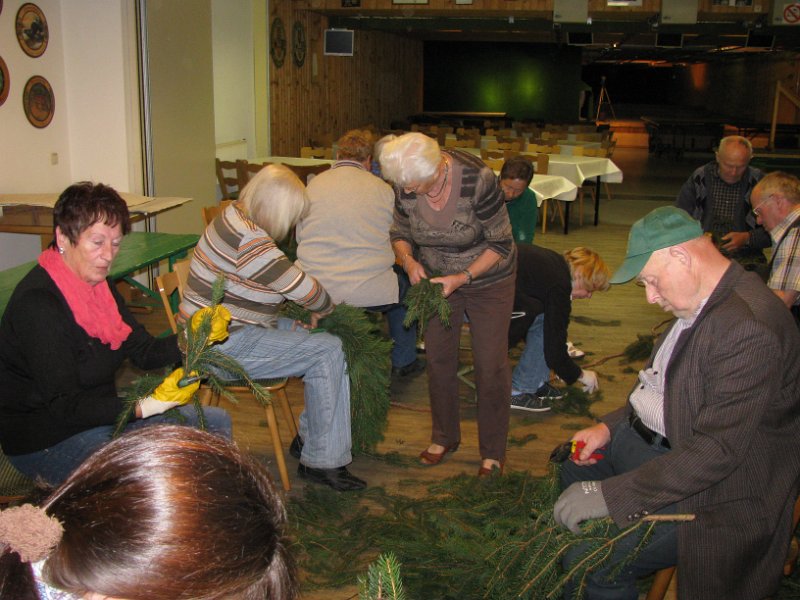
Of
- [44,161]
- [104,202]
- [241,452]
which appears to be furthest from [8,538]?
[44,161]

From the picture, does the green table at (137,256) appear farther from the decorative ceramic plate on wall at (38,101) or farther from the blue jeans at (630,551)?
the blue jeans at (630,551)

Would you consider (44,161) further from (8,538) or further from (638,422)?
(8,538)

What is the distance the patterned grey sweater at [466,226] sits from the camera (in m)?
3.16

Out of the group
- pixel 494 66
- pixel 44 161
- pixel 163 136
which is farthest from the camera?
pixel 494 66

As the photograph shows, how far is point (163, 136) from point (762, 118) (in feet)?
70.4

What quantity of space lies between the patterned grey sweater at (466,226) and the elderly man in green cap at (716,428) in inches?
46.4

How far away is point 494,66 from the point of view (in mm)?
20625

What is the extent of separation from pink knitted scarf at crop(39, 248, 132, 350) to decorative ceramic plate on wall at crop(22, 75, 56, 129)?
12.4 feet

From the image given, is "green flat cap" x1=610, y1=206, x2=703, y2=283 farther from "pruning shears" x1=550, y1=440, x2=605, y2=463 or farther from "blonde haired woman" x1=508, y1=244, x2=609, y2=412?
"blonde haired woman" x1=508, y1=244, x2=609, y2=412

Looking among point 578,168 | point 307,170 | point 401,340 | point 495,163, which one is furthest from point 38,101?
point 578,168

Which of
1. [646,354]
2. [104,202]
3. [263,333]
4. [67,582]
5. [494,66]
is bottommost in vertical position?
[646,354]

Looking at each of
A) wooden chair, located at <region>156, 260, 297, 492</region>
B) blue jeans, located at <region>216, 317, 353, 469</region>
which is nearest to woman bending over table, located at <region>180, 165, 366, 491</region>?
blue jeans, located at <region>216, 317, 353, 469</region>

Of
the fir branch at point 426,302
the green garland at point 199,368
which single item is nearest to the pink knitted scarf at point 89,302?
the green garland at point 199,368

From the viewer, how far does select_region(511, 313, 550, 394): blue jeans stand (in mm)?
4367
